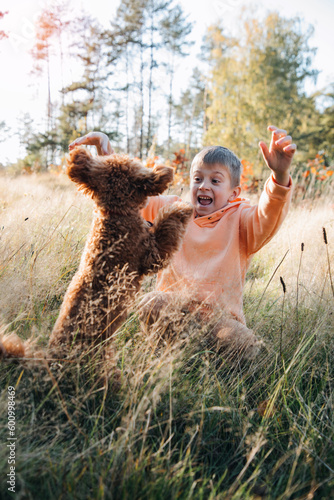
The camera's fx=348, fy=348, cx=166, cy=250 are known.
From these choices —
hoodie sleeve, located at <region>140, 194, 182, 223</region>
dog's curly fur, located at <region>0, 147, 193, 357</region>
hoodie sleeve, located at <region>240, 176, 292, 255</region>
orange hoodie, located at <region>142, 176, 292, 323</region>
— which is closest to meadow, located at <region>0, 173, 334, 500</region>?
dog's curly fur, located at <region>0, 147, 193, 357</region>

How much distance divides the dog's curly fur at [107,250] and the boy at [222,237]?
17.2 inches

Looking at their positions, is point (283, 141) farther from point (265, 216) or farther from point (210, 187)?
point (210, 187)

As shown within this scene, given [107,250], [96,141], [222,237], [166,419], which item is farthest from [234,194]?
[166,419]

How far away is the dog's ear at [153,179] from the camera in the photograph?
1.49 metres

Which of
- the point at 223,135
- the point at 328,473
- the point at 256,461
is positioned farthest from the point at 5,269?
the point at 223,135

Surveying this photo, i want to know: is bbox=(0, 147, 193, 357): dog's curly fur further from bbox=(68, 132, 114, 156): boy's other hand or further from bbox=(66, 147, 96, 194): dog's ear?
bbox=(68, 132, 114, 156): boy's other hand

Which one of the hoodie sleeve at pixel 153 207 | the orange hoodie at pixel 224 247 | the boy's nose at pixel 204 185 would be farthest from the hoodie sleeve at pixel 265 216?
the hoodie sleeve at pixel 153 207

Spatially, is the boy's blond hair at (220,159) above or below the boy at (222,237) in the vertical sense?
above

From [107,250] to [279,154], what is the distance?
3.45ft

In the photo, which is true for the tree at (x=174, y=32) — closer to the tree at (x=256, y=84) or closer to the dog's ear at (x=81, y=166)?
the tree at (x=256, y=84)

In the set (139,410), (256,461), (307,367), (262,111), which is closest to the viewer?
(139,410)

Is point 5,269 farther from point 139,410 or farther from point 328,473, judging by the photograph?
point 328,473

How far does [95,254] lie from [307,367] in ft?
4.43

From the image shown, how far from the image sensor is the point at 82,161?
142cm
